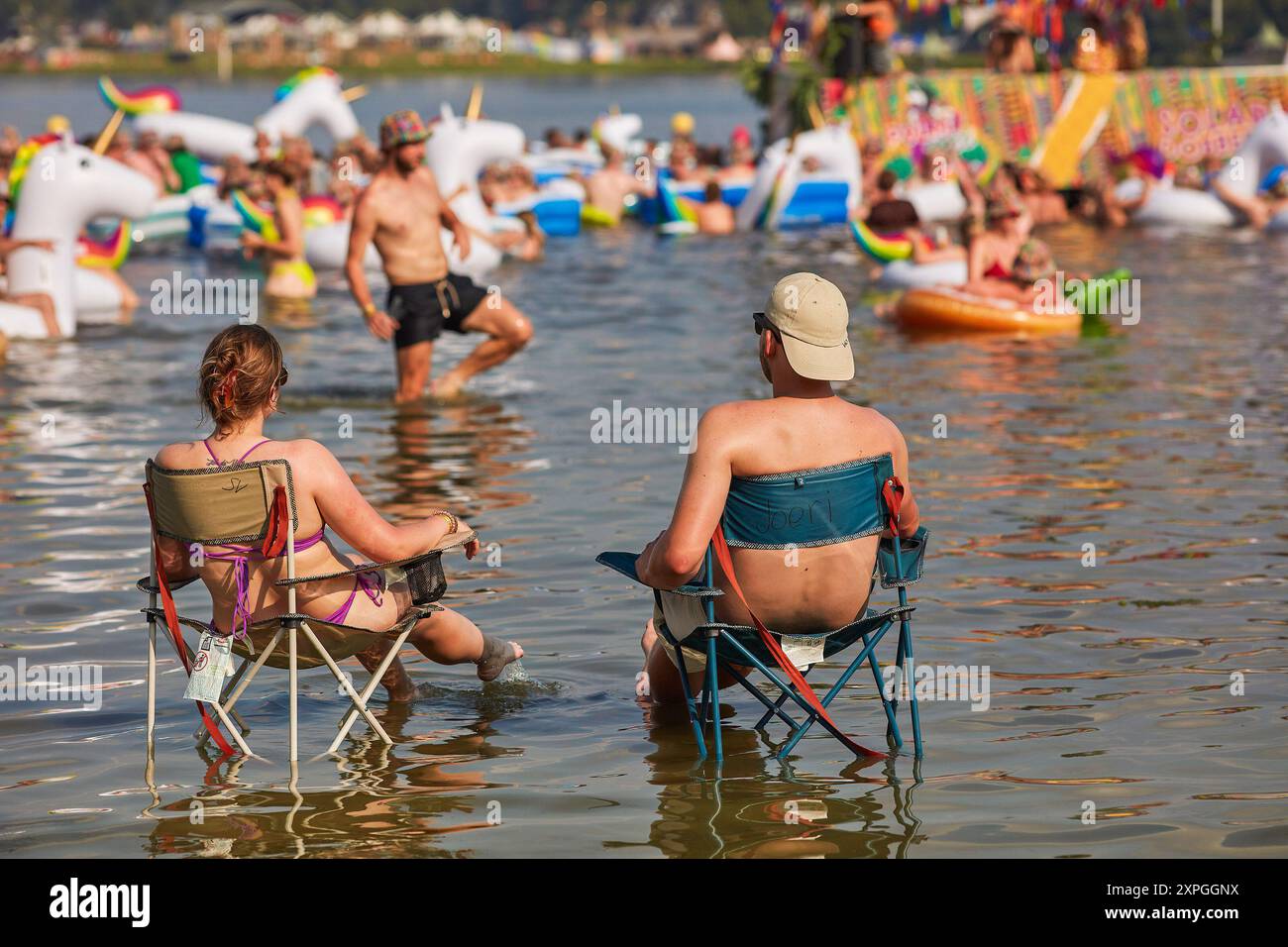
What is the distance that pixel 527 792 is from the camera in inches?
207

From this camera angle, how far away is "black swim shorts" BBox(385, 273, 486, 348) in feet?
36.9

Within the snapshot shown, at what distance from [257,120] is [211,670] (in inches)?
845

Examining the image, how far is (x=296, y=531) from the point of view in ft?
17.0

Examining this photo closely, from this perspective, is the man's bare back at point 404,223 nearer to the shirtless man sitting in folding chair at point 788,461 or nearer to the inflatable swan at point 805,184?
the shirtless man sitting in folding chair at point 788,461

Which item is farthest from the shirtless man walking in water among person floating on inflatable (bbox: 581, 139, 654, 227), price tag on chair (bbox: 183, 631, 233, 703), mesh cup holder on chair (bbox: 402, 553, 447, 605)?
person floating on inflatable (bbox: 581, 139, 654, 227)

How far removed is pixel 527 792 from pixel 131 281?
53.0 feet

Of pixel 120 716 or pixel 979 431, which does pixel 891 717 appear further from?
pixel 979 431

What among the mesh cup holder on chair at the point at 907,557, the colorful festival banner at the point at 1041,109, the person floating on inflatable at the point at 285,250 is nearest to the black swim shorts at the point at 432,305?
the mesh cup holder on chair at the point at 907,557

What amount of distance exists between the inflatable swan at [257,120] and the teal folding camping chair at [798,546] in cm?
1930

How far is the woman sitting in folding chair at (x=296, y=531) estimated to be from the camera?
5.09 m

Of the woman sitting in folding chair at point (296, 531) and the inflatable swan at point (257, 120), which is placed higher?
the inflatable swan at point (257, 120)

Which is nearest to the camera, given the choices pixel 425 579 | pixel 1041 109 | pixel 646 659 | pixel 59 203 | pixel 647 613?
pixel 425 579

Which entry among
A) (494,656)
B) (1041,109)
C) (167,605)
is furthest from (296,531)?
(1041,109)

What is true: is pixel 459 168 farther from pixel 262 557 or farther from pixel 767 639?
pixel 767 639
